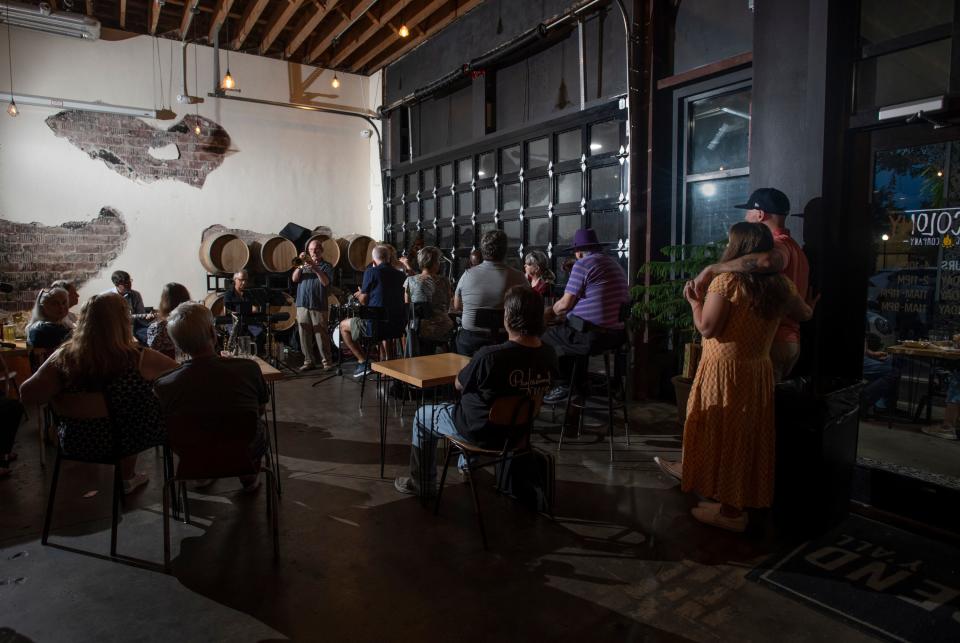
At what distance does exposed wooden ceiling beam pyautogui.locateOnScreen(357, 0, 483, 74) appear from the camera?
24.8 feet

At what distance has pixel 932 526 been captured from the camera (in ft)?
9.77

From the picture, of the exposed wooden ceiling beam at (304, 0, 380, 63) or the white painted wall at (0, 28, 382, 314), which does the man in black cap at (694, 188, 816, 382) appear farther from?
the white painted wall at (0, 28, 382, 314)

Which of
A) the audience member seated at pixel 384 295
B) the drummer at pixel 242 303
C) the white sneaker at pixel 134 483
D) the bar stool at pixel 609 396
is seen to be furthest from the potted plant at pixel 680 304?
the drummer at pixel 242 303

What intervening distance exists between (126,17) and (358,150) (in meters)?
3.49

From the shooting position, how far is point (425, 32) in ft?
27.5

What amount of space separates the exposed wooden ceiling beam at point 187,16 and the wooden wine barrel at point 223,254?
2690 mm

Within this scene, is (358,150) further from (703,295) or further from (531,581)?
(531,581)

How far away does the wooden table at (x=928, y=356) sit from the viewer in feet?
11.0

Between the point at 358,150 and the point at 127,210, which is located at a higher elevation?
the point at 358,150

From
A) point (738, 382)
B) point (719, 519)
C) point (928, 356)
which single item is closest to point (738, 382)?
point (738, 382)

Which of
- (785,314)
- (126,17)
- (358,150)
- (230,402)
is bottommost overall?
(230,402)

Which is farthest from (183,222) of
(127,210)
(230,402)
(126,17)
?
(230,402)

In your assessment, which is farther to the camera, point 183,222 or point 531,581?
point 183,222

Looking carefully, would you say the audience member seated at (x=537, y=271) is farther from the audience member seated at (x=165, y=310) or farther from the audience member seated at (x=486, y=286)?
the audience member seated at (x=165, y=310)
